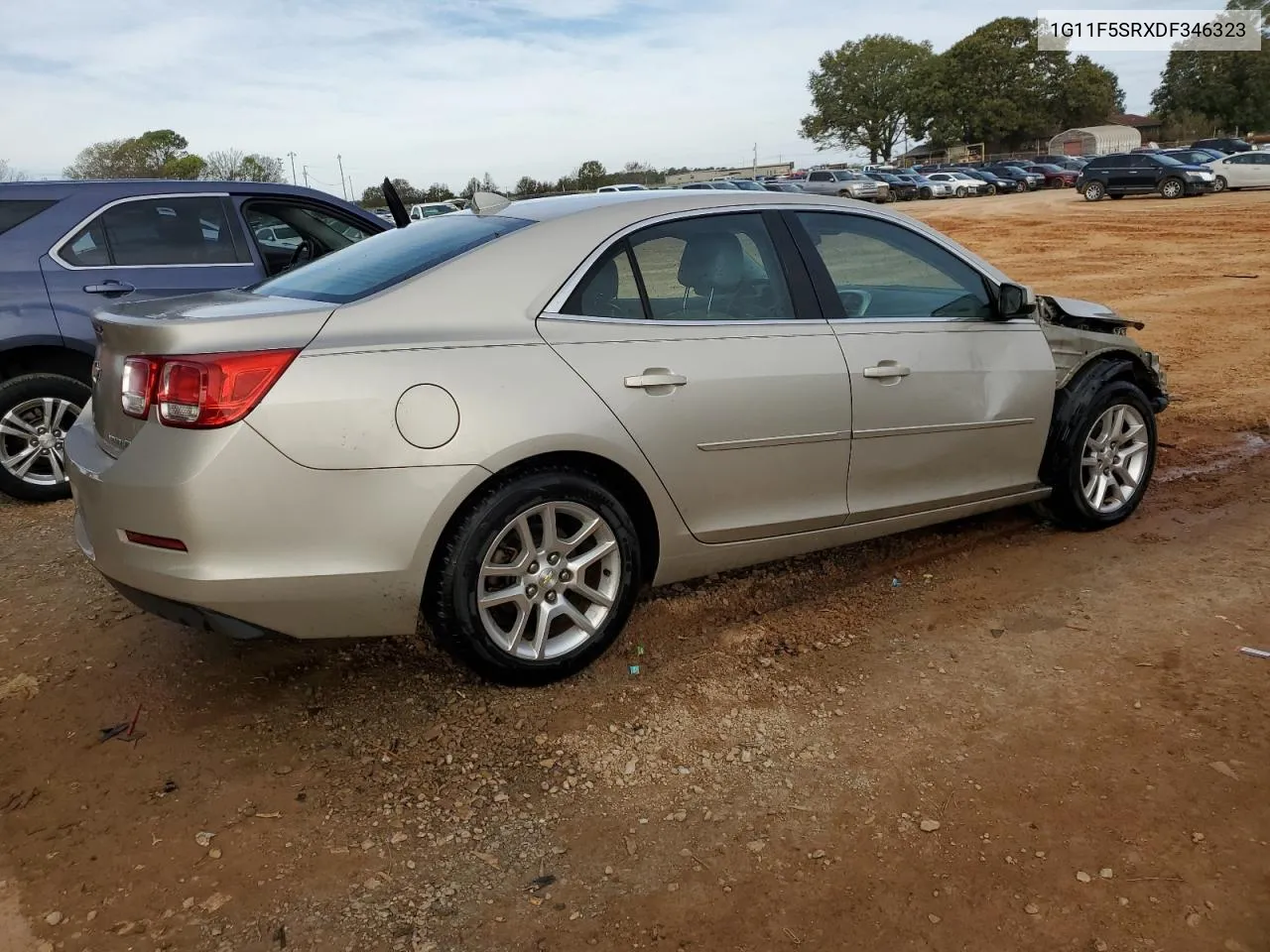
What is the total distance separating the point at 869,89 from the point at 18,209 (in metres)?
98.0

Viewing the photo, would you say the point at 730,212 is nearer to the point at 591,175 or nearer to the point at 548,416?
the point at 548,416

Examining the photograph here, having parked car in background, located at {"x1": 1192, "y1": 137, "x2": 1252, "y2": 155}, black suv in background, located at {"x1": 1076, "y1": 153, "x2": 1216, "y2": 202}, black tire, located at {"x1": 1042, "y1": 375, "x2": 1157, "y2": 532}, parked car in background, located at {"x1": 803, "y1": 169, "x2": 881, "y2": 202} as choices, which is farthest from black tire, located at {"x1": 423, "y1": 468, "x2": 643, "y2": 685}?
parked car in background, located at {"x1": 1192, "y1": 137, "x2": 1252, "y2": 155}

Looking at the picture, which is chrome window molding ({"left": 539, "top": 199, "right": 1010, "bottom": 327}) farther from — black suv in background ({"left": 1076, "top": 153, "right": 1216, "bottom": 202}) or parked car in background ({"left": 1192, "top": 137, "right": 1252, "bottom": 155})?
parked car in background ({"left": 1192, "top": 137, "right": 1252, "bottom": 155})

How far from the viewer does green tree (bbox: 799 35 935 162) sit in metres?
93.8

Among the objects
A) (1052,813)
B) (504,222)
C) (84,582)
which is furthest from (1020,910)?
(84,582)

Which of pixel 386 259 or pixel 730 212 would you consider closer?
pixel 386 259

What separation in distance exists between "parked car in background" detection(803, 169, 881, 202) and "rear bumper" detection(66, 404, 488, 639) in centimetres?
4213

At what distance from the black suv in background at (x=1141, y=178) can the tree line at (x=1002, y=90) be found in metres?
54.3

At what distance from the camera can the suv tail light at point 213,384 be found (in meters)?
2.83

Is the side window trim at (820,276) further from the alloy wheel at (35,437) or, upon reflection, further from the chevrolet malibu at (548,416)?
the alloy wheel at (35,437)

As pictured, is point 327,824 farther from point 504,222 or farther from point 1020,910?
point 504,222

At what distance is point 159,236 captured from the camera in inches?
242

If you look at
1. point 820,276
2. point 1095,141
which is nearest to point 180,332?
point 820,276

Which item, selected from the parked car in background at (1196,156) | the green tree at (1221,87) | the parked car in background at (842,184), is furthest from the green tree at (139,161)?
the green tree at (1221,87)
